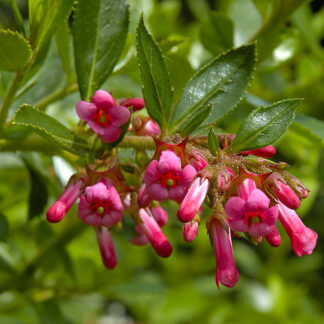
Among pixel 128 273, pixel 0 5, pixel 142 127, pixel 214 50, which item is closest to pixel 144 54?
pixel 142 127

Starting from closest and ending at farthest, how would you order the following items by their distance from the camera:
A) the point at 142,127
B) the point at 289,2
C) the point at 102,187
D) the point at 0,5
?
1. the point at 102,187
2. the point at 142,127
3. the point at 289,2
4. the point at 0,5

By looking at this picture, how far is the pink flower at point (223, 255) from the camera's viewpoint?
3.38ft

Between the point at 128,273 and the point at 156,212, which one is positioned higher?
the point at 156,212

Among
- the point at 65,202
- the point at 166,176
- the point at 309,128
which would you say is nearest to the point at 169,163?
the point at 166,176

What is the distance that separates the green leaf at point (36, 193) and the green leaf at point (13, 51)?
1.24ft

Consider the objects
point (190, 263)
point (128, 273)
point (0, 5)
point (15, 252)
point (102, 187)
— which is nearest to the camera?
point (102, 187)

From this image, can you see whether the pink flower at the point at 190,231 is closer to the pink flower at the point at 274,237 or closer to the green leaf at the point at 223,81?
the pink flower at the point at 274,237

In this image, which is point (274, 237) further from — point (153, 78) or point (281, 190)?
point (153, 78)

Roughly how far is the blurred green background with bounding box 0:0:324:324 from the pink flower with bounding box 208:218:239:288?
1.04ft

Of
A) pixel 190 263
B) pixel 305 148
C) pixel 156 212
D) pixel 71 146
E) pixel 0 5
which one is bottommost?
pixel 190 263

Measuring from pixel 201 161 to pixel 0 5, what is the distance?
3251 mm

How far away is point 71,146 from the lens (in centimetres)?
112

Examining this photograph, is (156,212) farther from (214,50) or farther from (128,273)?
(128,273)

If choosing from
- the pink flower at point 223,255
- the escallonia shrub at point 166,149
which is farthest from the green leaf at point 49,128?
the pink flower at point 223,255
